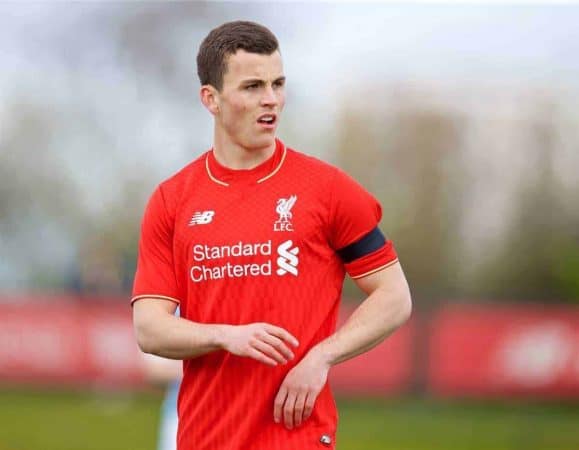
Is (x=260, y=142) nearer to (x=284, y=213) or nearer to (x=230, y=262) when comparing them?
(x=284, y=213)

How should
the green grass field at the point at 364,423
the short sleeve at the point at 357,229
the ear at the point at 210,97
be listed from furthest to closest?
the green grass field at the point at 364,423 → the ear at the point at 210,97 → the short sleeve at the point at 357,229

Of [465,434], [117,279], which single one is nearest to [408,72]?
[117,279]

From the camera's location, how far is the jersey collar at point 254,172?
14.0ft

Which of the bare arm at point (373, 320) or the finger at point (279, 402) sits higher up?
the bare arm at point (373, 320)

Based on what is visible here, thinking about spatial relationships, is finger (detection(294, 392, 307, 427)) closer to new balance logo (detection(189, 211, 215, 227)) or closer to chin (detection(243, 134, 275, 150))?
new balance logo (detection(189, 211, 215, 227))

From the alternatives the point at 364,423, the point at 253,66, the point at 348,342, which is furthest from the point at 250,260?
the point at 364,423

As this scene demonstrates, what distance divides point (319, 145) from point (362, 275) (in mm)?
20144

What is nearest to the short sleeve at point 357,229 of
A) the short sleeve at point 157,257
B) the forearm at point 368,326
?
the forearm at point 368,326

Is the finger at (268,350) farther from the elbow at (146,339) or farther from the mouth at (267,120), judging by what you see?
the mouth at (267,120)

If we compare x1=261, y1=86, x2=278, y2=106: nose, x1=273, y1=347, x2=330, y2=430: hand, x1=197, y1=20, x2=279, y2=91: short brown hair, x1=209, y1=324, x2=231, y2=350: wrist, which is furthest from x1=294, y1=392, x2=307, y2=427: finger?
x1=197, y1=20, x2=279, y2=91: short brown hair

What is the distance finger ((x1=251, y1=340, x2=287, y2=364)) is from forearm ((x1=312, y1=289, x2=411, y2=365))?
18cm

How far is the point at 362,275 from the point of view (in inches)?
164

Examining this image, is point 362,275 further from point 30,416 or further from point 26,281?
point 26,281

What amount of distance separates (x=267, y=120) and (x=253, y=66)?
177 mm
